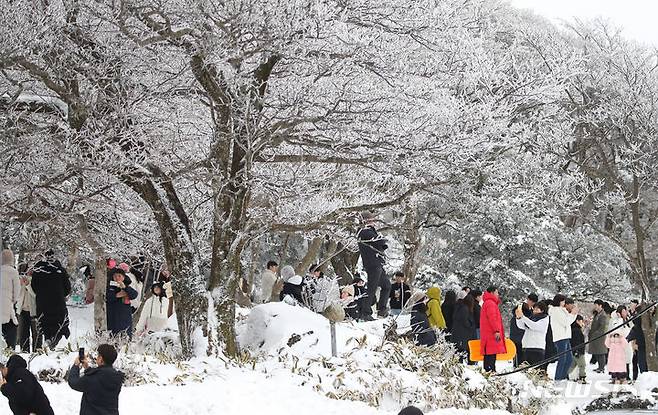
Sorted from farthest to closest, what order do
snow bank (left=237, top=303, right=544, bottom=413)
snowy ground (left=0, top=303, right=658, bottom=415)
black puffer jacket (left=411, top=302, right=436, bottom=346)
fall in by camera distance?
black puffer jacket (left=411, top=302, right=436, bottom=346), snow bank (left=237, top=303, right=544, bottom=413), snowy ground (left=0, top=303, right=658, bottom=415)

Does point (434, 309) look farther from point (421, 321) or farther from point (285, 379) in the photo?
point (285, 379)

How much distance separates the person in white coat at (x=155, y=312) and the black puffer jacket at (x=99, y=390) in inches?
284

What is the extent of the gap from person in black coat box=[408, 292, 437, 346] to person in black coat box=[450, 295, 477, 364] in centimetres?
74

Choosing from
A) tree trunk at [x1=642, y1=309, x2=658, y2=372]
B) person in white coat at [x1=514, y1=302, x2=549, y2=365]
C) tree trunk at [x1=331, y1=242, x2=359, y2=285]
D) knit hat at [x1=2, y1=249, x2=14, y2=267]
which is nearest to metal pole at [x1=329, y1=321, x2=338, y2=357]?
knit hat at [x1=2, y1=249, x2=14, y2=267]

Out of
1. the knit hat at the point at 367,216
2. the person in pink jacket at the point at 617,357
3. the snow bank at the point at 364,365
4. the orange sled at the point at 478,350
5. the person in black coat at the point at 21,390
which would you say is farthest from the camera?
the person in pink jacket at the point at 617,357

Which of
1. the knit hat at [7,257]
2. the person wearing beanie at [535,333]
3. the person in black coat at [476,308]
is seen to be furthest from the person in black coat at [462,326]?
the knit hat at [7,257]

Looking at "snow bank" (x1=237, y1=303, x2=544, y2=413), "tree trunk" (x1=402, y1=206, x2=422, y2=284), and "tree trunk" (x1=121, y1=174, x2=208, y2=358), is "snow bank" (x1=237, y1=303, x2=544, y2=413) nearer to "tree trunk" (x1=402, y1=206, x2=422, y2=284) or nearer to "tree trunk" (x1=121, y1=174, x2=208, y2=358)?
"tree trunk" (x1=121, y1=174, x2=208, y2=358)

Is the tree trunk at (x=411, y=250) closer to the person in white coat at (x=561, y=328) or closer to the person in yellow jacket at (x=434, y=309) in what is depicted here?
the person in white coat at (x=561, y=328)

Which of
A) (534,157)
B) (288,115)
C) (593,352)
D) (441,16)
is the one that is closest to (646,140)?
(534,157)

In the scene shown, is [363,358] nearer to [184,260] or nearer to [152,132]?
[184,260]

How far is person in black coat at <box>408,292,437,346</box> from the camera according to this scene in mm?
14727

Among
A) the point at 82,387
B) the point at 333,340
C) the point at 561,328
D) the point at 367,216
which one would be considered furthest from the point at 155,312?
the point at 82,387

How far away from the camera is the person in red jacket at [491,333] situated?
A: 49.4ft

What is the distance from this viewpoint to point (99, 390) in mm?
7855
